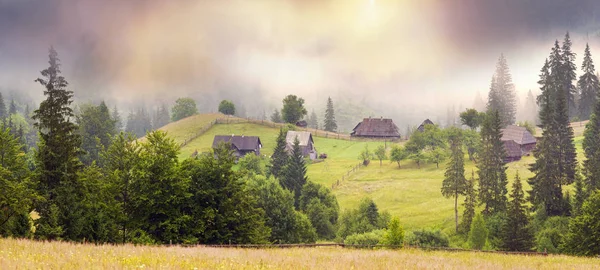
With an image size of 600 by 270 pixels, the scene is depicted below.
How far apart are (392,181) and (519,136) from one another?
34355 millimetres

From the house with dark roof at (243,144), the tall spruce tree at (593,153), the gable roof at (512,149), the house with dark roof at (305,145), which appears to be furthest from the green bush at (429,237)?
the house with dark roof at (243,144)

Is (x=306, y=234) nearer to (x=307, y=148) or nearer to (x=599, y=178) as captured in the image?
(x=599, y=178)

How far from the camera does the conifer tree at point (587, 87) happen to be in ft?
411

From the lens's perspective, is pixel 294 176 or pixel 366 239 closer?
pixel 366 239

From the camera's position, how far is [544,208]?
203 feet

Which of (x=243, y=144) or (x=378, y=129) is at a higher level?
(x=378, y=129)

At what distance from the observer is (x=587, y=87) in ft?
416

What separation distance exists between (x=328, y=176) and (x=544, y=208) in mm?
43986

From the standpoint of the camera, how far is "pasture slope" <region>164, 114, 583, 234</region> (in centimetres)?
6781

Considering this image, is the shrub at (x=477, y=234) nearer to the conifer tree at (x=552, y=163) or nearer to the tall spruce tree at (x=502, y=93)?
the conifer tree at (x=552, y=163)

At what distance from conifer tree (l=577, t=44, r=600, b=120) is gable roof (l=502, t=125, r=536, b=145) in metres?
40.2

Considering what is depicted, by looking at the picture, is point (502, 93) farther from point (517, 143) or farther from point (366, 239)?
point (366, 239)

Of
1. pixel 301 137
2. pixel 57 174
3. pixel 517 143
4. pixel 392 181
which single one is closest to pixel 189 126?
pixel 301 137

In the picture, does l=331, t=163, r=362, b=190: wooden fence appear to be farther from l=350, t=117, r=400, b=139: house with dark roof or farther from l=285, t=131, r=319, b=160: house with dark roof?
l=350, t=117, r=400, b=139: house with dark roof
